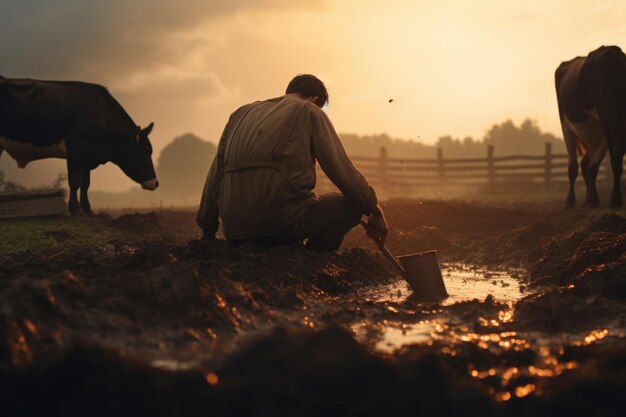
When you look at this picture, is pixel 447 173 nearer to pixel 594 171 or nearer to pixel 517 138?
pixel 594 171

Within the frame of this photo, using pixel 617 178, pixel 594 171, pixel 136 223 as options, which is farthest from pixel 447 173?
pixel 136 223

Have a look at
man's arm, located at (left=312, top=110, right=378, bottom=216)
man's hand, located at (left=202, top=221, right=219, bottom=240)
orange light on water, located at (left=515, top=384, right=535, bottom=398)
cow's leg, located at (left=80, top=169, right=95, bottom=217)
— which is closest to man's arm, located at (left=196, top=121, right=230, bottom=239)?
man's hand, located at (left=202, top=221, right=219, bottom=240)

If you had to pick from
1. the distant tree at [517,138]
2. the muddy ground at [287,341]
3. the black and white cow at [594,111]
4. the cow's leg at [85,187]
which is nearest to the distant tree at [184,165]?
the distant tree at [517,138]

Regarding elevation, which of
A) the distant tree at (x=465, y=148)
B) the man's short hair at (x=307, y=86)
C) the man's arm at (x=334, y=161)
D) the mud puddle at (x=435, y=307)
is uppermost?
the distant tree at (x=465, y=148)

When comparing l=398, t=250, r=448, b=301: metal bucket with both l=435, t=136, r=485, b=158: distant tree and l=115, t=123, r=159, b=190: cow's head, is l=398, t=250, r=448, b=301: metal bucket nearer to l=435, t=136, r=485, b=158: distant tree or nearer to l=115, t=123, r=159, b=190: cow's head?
l=115, t=123, r=159, b=190: cow's head

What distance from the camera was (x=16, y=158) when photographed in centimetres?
959

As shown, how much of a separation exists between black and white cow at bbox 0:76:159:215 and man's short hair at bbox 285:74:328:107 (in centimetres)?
566

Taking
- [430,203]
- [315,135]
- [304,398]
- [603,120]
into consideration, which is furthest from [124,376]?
[430,203]

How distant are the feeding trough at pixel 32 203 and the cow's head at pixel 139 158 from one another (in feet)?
4.82

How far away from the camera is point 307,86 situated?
15.0ft

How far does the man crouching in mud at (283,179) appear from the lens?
4047 mm

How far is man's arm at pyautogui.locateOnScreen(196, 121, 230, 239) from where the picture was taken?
4.45 metres

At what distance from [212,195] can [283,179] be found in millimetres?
718

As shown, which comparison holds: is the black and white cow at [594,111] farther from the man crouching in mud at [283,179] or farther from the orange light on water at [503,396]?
the orange light on water at [503,396]
